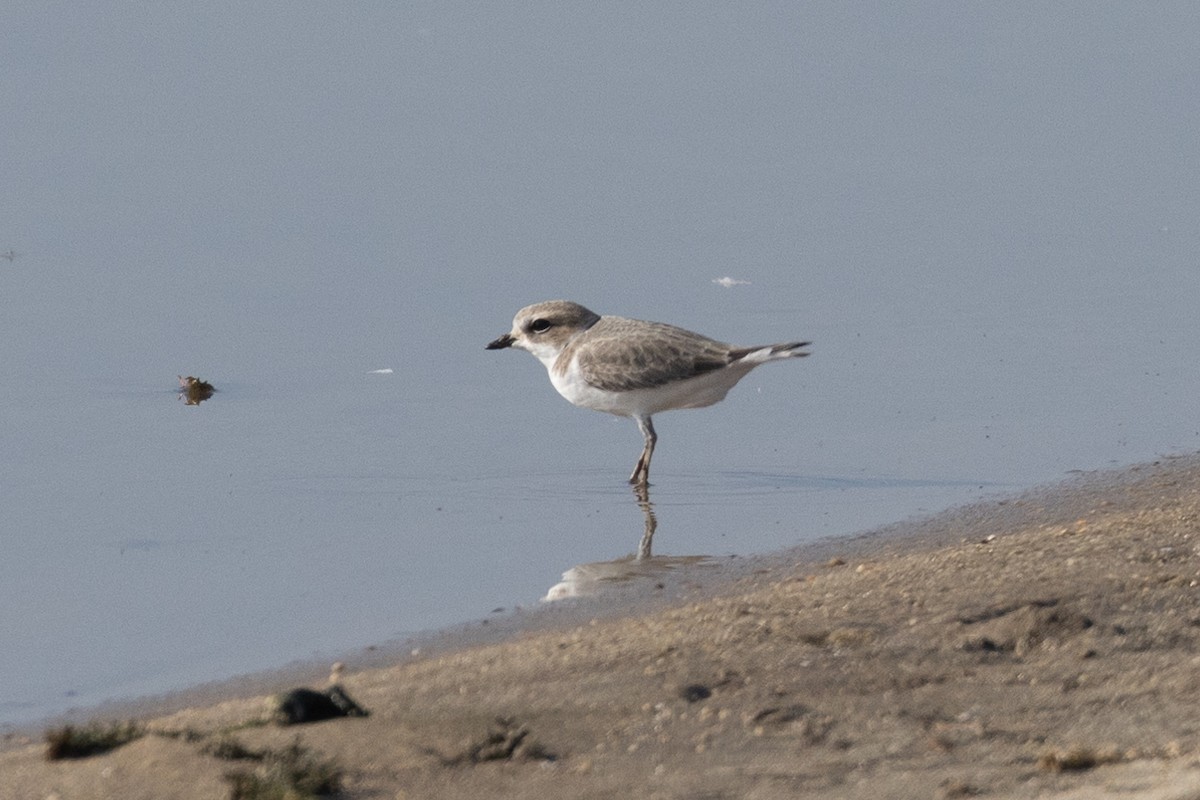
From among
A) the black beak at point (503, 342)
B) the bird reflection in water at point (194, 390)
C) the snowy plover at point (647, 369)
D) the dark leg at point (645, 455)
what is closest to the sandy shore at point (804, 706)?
the dark leg at point (645, 455)

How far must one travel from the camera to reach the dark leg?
28.1 feet

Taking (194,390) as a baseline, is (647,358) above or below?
below

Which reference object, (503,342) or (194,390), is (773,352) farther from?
(194,390)

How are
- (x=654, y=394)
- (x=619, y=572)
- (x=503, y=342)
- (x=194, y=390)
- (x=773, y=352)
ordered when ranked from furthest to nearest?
(x=503, y=342) < (x=194, y=390) < (x=654, y=394) < (x=773, y=352) < (x=619, y=572)

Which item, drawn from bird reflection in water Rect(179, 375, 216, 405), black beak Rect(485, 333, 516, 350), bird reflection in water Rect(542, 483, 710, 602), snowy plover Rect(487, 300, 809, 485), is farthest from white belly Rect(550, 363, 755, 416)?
bird reflection in water Rect(179, 375, 216, 405)

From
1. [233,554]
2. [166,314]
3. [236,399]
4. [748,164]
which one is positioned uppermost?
[748,164]

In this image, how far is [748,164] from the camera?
13.3 m

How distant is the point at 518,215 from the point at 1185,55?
21.8 ft

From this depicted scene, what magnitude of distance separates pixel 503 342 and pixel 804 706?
16.3 feet

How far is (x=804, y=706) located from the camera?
482cm

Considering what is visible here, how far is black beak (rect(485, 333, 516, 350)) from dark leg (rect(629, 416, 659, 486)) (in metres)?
0.90

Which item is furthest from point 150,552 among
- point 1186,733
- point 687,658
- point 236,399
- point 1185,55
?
point 1185,55

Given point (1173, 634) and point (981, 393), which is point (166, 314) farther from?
point (1173, 634)

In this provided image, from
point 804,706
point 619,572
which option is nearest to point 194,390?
point 619,572
